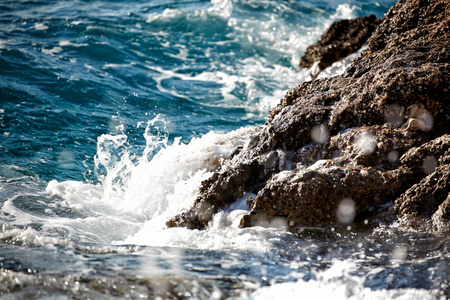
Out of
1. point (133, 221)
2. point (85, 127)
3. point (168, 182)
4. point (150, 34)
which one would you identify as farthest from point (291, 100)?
point (150, 34)

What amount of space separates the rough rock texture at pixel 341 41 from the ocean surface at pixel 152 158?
483mm

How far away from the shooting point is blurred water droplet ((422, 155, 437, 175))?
9.80ft

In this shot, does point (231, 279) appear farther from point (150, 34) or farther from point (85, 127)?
point (150, 34)

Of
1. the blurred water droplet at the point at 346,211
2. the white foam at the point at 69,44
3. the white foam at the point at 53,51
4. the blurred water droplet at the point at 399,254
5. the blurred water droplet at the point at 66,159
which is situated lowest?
the blurred water droplet at the point at 66,159

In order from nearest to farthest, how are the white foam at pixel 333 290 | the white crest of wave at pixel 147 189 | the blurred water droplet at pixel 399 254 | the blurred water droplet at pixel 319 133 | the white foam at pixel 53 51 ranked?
the white foam at pixel 333 290, the blurred water droplet at pixel 399 254, the blurred water droplet at pixel 319 133, the white crest of wave at pixel 147 189, the white foam at pixel 53 51

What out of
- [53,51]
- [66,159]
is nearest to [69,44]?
[53,51]

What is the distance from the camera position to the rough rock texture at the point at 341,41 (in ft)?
30.5

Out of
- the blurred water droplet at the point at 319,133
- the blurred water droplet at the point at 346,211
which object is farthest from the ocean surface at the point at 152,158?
the blurred water droplet at the point at 319,133

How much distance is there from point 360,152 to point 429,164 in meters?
0.48

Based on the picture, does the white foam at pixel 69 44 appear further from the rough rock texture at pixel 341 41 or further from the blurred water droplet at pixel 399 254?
the blurred water droplet at pixel 399 254

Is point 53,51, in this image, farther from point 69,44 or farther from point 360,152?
point 360,152

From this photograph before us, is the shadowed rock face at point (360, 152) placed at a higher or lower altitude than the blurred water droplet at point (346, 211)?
higher

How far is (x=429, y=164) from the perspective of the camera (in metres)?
3.01

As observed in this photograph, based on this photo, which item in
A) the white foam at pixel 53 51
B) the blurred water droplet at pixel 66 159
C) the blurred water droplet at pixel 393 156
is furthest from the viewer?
the white foam at pixel 53 51
